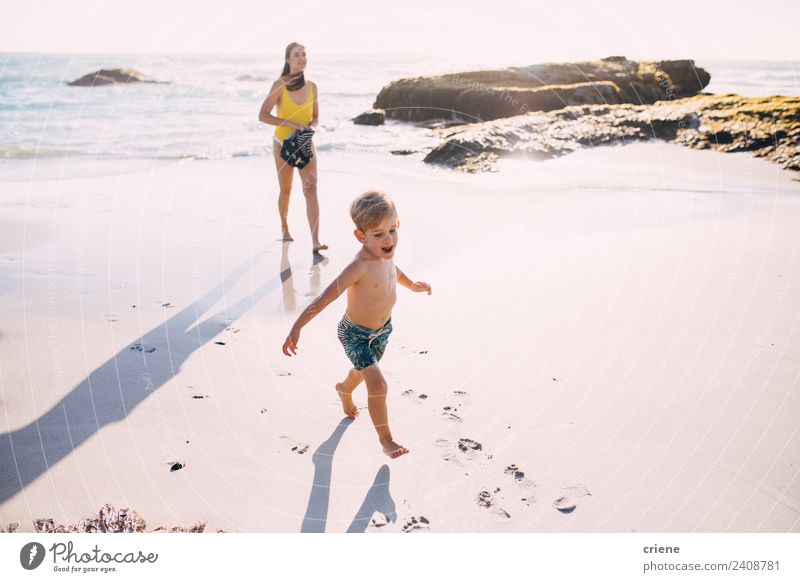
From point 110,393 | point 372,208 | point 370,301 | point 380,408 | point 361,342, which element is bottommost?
point 110,393

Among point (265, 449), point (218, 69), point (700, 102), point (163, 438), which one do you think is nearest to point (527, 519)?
point (265, 449)

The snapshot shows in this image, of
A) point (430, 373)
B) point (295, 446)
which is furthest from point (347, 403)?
point (430, 373)

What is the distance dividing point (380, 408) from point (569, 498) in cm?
87

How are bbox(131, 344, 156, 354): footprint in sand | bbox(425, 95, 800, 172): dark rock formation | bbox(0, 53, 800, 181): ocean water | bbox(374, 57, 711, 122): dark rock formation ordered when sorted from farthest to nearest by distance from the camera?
1. bbox(374, 57, 711, 122): dark rock formation
2. bbox(0, 53, 800, 181): ocean water
3. bbox(425, 95, 800, 172): dark rock formation
4. bbox(131, 344, 156, 354): footprint in sand

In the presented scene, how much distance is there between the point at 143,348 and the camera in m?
3.69

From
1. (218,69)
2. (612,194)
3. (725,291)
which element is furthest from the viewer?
Result: (218,69)

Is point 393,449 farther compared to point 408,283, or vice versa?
point 408,283

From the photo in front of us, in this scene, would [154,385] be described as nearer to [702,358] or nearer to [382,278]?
[382,278]

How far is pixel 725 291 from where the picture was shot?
439cm

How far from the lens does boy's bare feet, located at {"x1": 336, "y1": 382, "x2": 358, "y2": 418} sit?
3.08 metres
